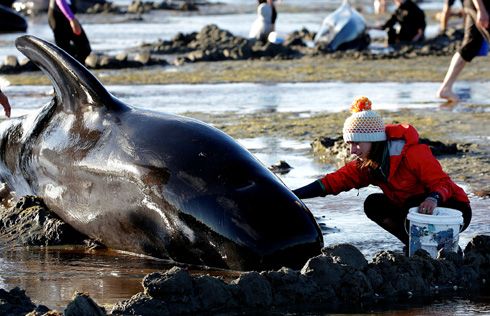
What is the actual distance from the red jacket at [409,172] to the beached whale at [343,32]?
52.6ft

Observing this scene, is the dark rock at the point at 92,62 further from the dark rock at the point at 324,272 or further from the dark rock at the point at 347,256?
the dark rock at the point at 324,272

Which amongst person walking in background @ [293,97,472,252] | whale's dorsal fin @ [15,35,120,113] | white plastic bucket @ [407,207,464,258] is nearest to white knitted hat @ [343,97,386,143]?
person walking in background @ [293,97,472,252]

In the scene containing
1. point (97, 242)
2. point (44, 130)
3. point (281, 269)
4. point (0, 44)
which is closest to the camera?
point (281, 269)

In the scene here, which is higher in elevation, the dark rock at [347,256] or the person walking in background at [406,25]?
the dark rock at [347,256]

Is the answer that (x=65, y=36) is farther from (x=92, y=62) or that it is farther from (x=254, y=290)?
(x=254, y=290)

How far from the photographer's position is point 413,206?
19.9 feet

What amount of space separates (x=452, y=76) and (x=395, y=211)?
7.17 meters

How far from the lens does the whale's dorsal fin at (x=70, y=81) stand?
21.5 feet

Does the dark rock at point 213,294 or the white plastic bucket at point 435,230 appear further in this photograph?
the white plastic bucket at point 435,230

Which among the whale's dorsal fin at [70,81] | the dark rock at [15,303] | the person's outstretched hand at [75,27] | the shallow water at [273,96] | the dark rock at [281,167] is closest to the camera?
the dark rock at [15,303]

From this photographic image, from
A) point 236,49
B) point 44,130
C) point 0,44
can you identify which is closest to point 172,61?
point 236,49

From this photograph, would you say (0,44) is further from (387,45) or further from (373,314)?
(373,314)

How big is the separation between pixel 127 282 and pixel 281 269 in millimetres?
1039

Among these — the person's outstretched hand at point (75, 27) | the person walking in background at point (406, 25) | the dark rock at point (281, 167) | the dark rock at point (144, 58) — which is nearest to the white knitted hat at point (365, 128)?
the dark rock at point (281, 167)
